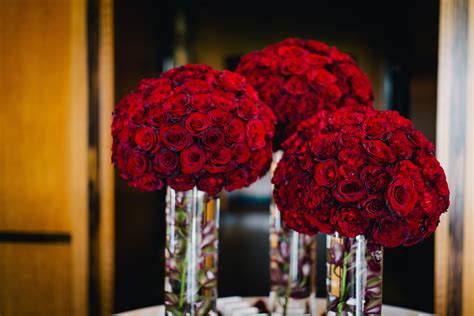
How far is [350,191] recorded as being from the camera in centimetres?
80

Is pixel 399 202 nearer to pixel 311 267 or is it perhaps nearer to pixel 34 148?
pixel 311 267

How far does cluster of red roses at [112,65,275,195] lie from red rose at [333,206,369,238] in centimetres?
19

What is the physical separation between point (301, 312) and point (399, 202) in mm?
413

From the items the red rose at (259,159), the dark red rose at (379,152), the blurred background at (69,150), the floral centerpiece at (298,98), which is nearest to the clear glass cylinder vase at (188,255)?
the red rose at (259,159)

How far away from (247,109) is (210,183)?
0.14 meters

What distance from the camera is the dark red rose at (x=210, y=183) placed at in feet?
3.02

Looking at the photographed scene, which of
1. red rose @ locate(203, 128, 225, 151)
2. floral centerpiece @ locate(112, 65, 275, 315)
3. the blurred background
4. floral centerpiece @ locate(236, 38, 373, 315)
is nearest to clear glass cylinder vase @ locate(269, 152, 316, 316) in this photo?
floral centerpiece @ locate(236, 38, 373, 315)

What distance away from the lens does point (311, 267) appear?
3.61 feet

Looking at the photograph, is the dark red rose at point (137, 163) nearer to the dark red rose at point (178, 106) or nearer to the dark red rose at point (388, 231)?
the dark red rose at point (178, 106)

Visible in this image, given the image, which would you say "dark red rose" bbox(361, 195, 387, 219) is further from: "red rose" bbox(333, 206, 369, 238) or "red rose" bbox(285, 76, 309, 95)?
"red rose" bbox(285, 76, 309, 95)

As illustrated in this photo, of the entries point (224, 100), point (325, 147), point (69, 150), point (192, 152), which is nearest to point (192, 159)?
point (192, 152)

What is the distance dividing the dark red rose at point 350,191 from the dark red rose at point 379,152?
44mm

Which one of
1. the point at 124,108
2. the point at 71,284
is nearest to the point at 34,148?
the point at 71,284

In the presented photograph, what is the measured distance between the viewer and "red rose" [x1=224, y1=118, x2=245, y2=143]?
0.89m
